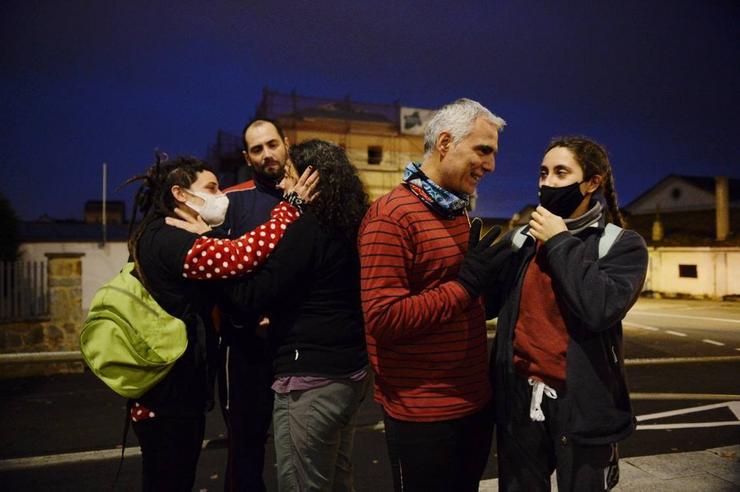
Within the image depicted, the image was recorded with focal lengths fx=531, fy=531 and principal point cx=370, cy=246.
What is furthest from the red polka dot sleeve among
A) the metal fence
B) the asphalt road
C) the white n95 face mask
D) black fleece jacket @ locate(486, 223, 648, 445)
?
the metal fence

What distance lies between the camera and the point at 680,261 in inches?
1013

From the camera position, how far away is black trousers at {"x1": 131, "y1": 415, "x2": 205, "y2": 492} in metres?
2.06

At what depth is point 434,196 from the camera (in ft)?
6.49

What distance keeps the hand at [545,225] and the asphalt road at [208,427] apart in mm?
1812

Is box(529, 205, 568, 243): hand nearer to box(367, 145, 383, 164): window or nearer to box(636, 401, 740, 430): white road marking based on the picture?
box(636, 401, 740, 430): white road marking

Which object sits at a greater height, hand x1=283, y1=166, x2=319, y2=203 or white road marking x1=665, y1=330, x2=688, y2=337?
hand x1=283, y1=166, x2=319, y2=203

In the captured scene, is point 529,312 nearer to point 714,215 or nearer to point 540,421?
point 540,421

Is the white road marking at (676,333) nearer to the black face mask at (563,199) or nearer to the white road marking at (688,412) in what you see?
the white road marking at (688,412)

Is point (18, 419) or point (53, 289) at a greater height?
point (53, 289)

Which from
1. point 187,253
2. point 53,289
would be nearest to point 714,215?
point 53,289

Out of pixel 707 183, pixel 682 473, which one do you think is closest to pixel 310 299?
pixel 682 473

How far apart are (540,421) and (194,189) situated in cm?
175

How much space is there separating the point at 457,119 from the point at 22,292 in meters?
10.3

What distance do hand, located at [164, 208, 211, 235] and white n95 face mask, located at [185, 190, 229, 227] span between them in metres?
0.03
